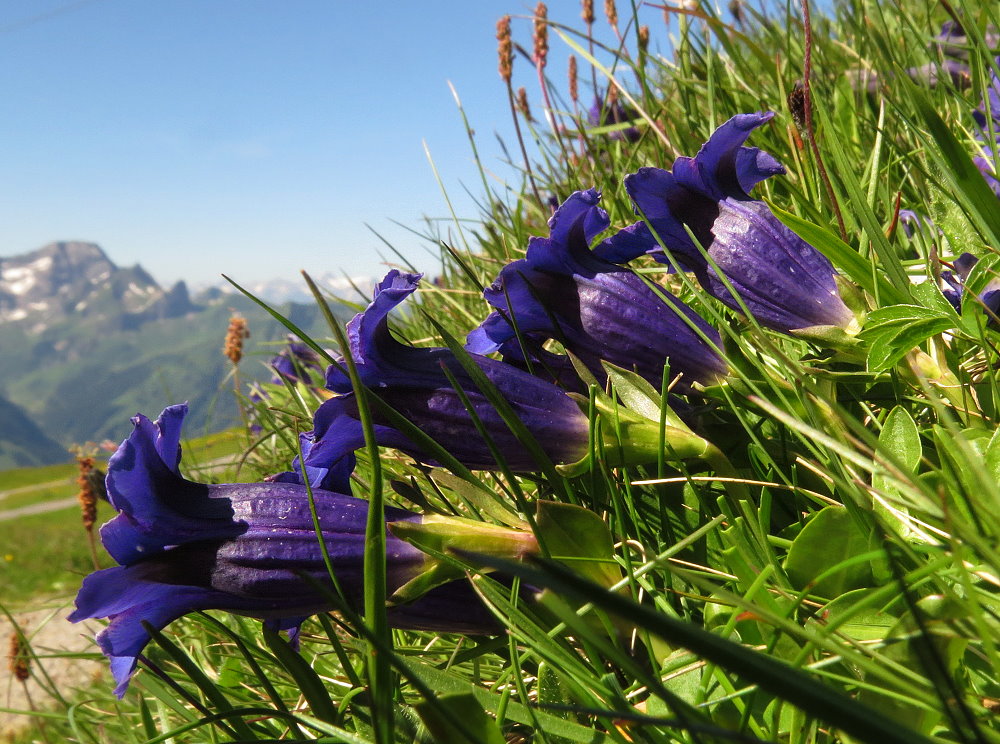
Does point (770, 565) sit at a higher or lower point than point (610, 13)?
lower

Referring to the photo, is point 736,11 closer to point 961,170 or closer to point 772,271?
point 772,271

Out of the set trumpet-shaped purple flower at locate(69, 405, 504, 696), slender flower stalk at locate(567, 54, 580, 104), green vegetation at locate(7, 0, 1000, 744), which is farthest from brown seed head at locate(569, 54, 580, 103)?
trumpet-shaped purple flower at locate(69, 405, 504, 696)

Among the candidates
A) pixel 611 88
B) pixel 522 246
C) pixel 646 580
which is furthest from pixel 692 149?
pixel 646 580

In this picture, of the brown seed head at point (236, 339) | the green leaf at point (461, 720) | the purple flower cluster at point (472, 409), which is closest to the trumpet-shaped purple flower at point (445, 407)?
the purple flower cluster at point (472, 409)

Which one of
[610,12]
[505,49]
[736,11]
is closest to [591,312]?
[505,49]

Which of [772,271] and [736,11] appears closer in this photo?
[772,271]

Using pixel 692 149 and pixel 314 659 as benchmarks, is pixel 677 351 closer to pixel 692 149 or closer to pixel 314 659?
pixel 314 659

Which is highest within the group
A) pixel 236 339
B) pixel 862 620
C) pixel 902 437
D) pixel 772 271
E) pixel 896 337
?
pixel 236 339

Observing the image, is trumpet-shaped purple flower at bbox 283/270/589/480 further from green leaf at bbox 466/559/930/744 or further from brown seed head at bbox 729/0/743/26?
brown seed head at bbox 729/0/743/26
